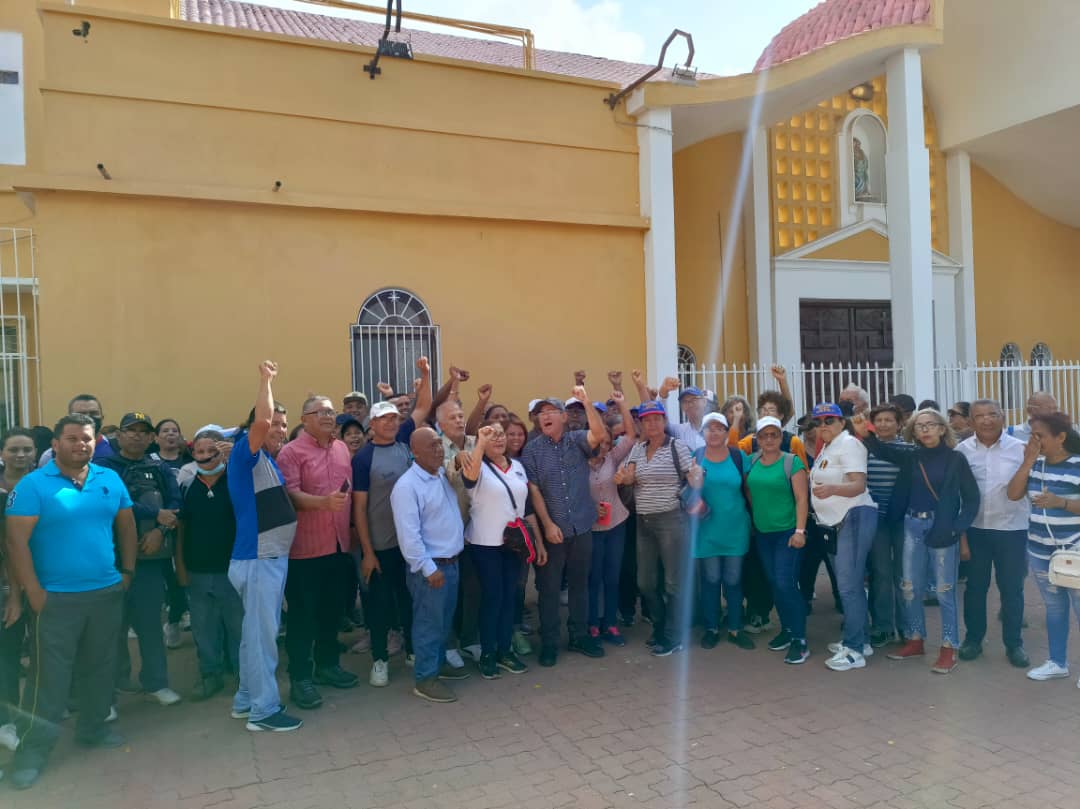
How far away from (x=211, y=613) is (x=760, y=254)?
946 cm

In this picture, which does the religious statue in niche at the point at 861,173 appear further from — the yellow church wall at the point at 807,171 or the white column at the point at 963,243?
the white column at the point at 963,243

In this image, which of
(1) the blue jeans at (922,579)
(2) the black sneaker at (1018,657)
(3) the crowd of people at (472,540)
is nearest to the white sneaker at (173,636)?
(3) the crowd of people at (472,540)

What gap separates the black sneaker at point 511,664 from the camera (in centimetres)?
552

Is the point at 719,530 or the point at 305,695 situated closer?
the point at 305,695

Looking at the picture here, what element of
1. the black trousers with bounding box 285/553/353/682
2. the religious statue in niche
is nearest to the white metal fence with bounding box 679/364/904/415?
the religious statue in niche

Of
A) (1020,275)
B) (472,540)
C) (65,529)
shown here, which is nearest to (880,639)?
(472,540)

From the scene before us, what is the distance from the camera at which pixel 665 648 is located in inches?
230

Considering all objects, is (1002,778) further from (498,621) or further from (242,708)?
(242,708)

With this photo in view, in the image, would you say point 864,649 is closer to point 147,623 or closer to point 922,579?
point 922,579

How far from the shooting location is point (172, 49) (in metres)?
7.99

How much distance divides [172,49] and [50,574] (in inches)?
232

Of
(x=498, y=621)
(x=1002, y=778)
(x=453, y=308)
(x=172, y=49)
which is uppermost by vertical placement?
(x=172, y=49)

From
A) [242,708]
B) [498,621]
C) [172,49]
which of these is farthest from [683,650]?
[172,49]

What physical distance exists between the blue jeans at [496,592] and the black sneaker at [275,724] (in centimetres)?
135
